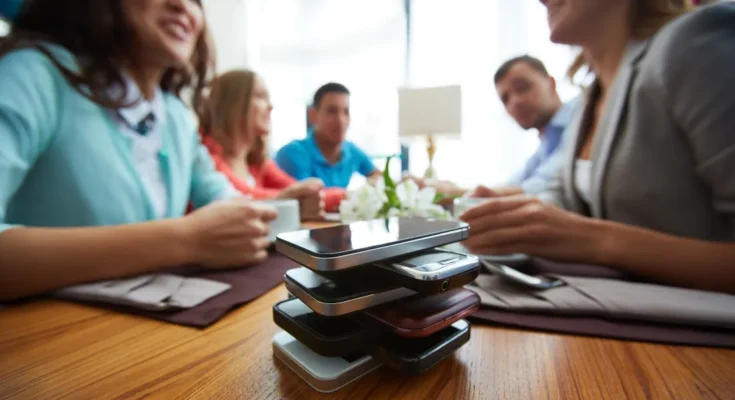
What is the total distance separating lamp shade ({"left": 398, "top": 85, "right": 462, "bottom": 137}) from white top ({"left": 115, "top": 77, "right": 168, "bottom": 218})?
1410 mm

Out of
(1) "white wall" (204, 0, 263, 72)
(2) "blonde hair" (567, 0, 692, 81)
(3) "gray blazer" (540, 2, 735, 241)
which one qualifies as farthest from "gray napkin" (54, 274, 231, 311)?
(1) "white wall" (204, 0, 263, 72)

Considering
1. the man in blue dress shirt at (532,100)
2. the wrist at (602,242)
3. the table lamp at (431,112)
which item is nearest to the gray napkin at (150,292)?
the wrist at (602,242)

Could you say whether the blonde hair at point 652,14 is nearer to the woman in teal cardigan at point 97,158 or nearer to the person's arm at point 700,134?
the person's arm at point 700,134

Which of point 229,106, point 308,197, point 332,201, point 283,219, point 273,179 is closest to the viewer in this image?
point 283,219

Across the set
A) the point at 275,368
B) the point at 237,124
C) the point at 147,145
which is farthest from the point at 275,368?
the point at 237,124

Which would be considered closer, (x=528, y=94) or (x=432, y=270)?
(x=432, y=270)

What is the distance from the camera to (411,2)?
8.23 feet

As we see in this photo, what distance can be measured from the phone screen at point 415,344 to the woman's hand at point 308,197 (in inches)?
27.3

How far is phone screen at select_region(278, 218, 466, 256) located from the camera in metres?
0.19

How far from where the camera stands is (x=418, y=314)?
19 centimetres

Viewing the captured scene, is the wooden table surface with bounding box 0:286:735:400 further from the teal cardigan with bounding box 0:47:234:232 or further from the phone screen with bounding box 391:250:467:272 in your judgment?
the teal cardigan with bounding box 0:47:234:232

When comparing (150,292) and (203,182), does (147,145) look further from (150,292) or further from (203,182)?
(150,292)

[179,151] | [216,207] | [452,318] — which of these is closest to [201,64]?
[179,151]

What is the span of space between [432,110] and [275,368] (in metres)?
1.73
